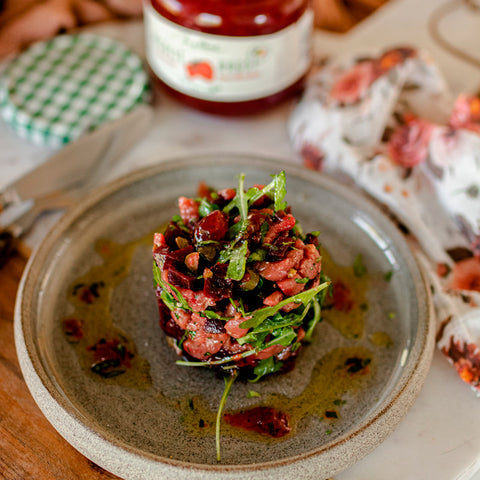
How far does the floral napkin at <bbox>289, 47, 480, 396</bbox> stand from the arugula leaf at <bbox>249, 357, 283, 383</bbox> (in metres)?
0.34

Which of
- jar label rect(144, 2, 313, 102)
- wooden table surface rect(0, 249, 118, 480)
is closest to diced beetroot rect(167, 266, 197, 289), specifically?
wooden table surface rect(0, 249, 118, 480)

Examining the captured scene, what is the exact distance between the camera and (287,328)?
3.35ft

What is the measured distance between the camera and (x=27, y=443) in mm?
1020

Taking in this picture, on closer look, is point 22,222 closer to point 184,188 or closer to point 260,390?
point 184,188

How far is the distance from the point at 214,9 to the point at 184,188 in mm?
440

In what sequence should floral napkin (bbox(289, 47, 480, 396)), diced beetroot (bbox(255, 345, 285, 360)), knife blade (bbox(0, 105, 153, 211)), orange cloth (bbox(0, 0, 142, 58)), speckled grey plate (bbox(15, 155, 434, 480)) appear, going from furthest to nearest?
orange cloth (bbox(0, 0, 142, 58)), knife blade (bbox(0, 105, 153, 211)), floral napkin (bbox(289, 47, 480, 396)), diced beetroot (bbox(255, 345, 285, 360)), speckled grey plate (bbox(15, 155, 434, 480))

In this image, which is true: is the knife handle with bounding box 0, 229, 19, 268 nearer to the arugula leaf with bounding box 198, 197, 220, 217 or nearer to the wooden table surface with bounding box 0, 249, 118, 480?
the wooden table surface with bounding box 0, 249, 118, 480

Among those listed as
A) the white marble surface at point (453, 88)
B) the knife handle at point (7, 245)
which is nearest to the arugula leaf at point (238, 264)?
the white marble surface at point (453, 88)

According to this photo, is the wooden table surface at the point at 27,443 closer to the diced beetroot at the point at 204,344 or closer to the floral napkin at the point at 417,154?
the diced beetroot at the point at 204,344

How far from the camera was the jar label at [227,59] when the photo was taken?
145 cm

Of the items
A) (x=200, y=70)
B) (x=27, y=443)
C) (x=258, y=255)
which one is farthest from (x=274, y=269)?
(x=200, y=70)

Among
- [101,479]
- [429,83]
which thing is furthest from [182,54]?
[101,479]

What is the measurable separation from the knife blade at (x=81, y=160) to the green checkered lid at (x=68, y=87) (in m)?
0.08

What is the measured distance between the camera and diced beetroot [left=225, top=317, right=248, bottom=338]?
3.16 ft
